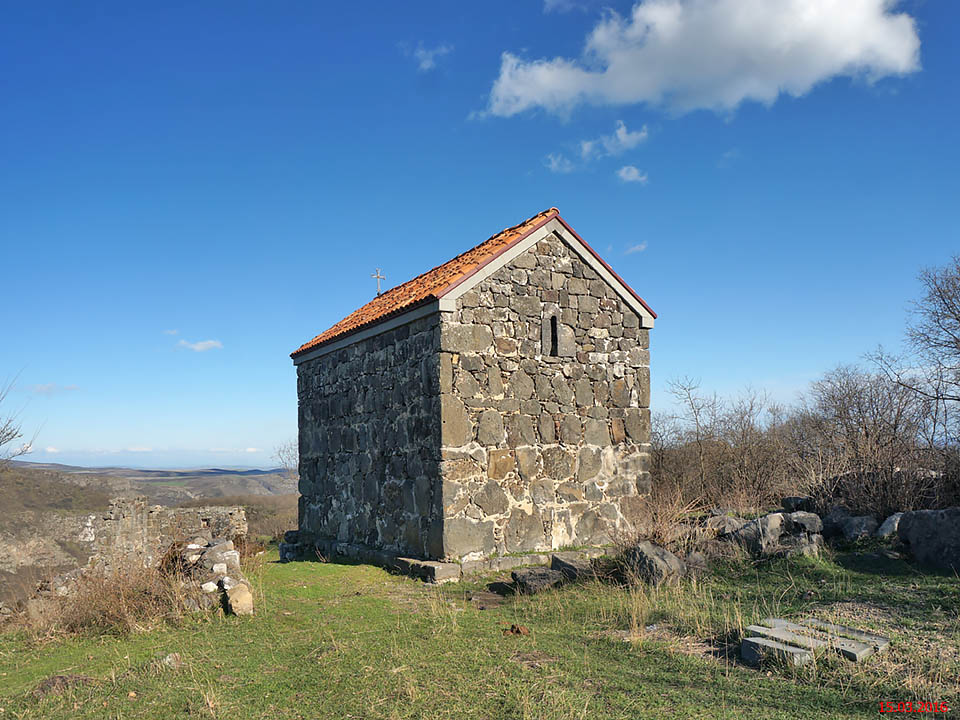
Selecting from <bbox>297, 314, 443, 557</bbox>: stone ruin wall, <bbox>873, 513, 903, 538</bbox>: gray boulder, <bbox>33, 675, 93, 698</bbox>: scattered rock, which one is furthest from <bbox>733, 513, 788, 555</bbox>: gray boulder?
<bbox>33, 675, 93, 698</bbox>: scattered rock

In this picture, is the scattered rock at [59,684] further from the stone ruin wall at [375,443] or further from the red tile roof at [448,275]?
the red tile roof at [448,275]

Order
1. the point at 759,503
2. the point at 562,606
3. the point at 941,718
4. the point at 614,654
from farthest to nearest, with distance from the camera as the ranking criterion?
the point at 759,503, the point at 562,606, the point at 614,654, the point at 941,718

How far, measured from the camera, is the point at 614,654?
6434 millimetres

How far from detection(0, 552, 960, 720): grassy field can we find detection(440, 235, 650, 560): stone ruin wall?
1.97 metres

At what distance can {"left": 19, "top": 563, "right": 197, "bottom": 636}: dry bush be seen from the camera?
26.5 ft

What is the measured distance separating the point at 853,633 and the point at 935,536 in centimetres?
316

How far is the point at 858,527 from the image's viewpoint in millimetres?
9984

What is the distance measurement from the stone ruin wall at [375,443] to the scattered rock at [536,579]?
162cm

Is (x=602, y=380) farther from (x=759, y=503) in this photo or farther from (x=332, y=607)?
(x=332, y=607)

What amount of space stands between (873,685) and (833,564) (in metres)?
4.07

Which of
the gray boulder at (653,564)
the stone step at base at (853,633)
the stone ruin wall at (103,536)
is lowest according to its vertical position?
the stone ruin wall at (103,536)

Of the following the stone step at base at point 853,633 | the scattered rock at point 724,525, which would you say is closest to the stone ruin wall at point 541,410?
the scattered rock at point 724,525

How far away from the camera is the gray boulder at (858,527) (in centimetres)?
988

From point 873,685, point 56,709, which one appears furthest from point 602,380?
point 56,709
